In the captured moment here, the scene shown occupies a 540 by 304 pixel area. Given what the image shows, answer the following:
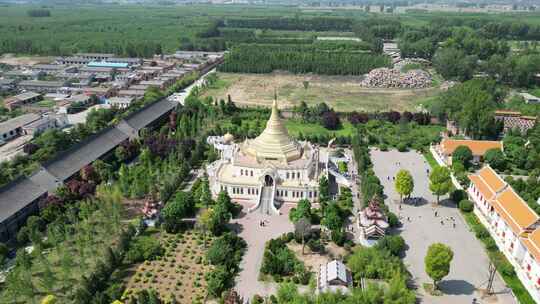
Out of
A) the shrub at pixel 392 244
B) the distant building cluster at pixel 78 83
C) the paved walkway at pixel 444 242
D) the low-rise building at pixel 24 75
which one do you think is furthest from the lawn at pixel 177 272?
the low-rise building at pixel 24 75

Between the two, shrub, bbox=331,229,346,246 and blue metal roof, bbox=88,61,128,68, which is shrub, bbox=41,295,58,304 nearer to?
shrub, bbox=331,229,346,246

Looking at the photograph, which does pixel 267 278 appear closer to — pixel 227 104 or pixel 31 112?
pixel 227 104

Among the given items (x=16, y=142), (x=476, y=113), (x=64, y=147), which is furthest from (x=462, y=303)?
(x=16, y=142)

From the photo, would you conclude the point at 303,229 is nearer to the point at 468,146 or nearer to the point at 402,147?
the point at 402,147

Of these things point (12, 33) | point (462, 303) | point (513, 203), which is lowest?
point (462, 303)

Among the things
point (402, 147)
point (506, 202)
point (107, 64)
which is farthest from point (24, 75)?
point (506, 202)

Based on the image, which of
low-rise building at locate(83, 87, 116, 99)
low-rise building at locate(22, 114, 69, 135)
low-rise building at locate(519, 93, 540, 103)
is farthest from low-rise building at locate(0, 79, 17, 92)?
low-rise building at locate(519, 93, 540, 103)
